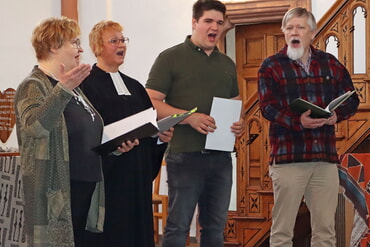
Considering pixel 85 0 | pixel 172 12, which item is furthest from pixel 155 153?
pixel 85 0

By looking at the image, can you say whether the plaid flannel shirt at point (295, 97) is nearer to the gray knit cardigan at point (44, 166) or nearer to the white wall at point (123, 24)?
the gray knit cardigan at point (44, 166)

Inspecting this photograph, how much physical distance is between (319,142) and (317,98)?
0.84 ft

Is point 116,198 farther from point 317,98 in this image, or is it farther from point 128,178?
point 317,98

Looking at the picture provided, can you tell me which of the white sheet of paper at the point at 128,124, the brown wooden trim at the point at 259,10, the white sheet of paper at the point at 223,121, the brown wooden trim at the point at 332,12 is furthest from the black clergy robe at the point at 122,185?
the brown wooden trim at the point at 259,10

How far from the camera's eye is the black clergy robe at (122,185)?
10.7 feet

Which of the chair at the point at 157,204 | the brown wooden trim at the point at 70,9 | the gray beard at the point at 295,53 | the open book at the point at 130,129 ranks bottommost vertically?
the chair at the point at 157,204

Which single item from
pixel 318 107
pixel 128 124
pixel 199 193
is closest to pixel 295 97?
pixel 318 107

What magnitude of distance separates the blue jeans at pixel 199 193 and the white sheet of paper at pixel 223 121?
0.06 metres

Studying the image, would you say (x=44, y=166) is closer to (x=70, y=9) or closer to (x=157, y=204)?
(x=157, y=204)

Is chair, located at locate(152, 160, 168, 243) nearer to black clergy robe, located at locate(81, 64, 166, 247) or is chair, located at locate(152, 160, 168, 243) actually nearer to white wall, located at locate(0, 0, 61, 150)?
white wall, located at locate(0, 0, 61, 150)

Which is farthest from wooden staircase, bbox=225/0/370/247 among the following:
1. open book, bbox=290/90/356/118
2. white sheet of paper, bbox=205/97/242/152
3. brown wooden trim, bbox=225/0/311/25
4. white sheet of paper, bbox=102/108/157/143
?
white sheet of paper, bbox=102/108/157/143

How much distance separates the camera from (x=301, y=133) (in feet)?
12.3

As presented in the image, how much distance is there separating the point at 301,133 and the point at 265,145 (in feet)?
6.69

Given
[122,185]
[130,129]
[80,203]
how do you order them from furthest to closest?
1. [122,185]
2. [130,129]
3. [80,203]
